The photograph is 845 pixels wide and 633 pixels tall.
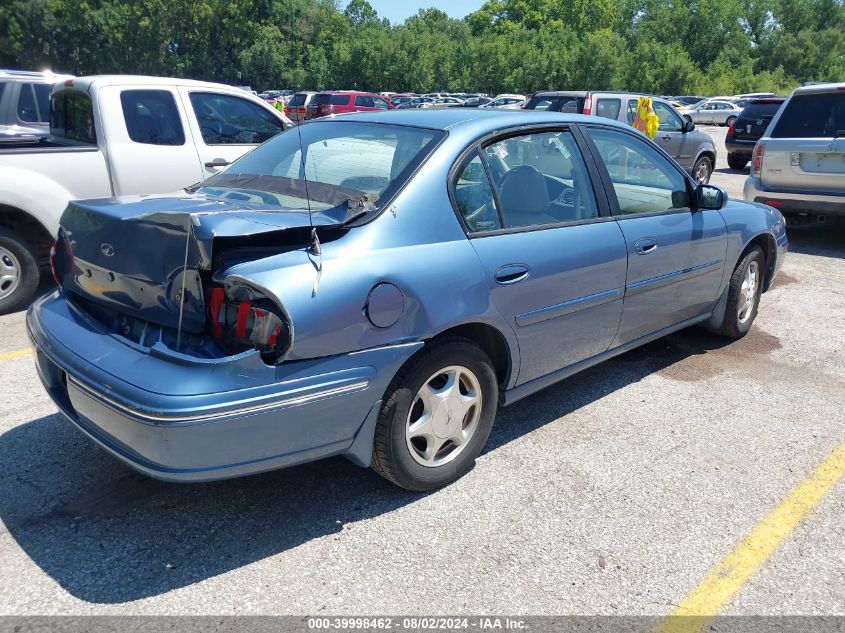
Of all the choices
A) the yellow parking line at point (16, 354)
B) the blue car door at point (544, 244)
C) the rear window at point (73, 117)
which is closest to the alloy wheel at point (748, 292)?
the blue car door at point (544, 244)

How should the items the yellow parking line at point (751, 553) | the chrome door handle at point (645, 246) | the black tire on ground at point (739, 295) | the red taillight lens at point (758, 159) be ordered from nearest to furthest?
the yellow parking line at point (751, 553) < the chrome door handle at point (645, 246) < the black tire on ground at point (739, 295) < the red taillight lens at point (758, 159)

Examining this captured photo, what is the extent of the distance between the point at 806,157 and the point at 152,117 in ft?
22.9

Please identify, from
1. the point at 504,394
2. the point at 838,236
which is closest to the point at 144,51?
the point at 838,236

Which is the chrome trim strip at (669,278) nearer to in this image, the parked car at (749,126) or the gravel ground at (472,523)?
the gravel ground at (472,523)

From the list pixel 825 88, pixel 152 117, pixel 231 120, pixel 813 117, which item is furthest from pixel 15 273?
pixel 825 88

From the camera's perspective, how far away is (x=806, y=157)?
327 inches

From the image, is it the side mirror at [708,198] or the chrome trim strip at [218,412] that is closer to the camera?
the chrome trim strip at [218,412]

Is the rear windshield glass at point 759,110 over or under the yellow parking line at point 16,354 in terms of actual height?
over

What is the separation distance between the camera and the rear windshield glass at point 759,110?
52.2ft

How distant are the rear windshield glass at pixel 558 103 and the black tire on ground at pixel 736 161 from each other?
656cm

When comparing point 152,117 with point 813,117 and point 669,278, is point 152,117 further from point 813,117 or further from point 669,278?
point 813,117

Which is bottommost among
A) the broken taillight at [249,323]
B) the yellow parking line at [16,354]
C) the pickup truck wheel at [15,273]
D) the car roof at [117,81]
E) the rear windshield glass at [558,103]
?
the yellow parking line at [16,354]

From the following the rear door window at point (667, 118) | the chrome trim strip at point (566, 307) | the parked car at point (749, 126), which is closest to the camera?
the chrome trim strip at point (566, 307)

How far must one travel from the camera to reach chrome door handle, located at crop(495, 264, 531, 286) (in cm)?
333
